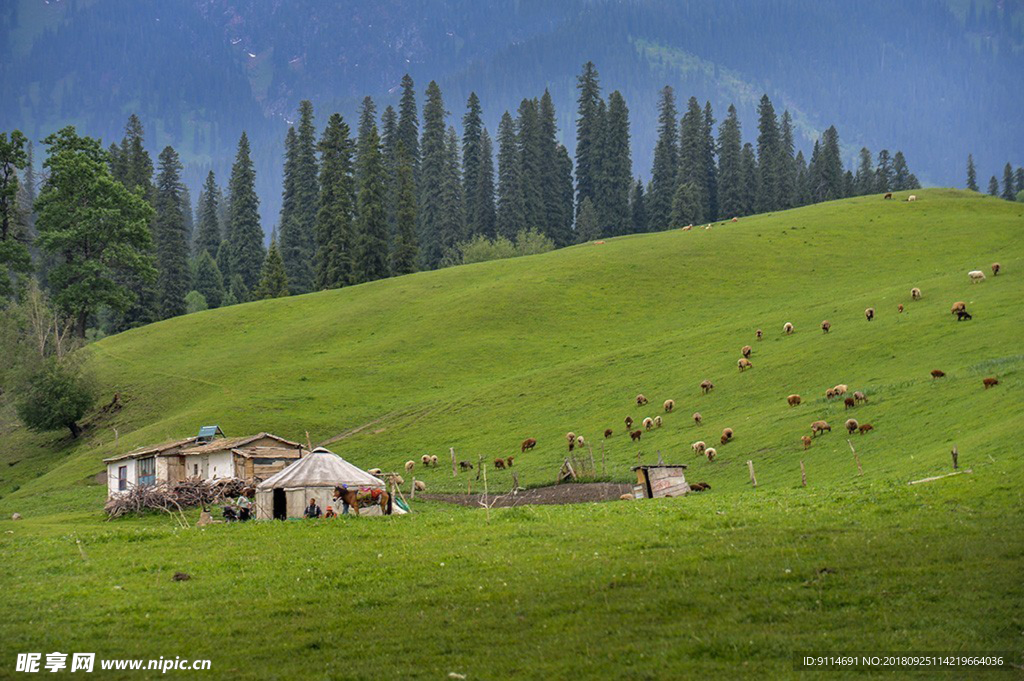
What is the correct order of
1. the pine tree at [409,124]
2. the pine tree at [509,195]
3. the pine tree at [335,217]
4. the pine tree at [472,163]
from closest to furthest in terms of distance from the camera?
1. the pine tree at [335,217]
2. the pine tree at [509,195]
3. the pine tree at [472,163]
4. the pine tree at [409,124]

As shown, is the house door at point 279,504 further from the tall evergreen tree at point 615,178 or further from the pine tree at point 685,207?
the tall evergreen tree at point 615,178

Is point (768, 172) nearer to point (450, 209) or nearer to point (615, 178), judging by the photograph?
point (615, 178)

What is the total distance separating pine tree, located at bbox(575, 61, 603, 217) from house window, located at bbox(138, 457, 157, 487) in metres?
104

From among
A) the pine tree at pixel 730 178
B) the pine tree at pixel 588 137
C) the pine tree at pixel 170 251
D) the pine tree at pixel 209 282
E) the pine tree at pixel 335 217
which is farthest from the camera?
the pine tree at pixel 588 137

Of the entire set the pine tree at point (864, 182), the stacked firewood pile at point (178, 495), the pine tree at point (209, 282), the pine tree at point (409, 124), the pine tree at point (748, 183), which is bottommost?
the stacked firewood pile at point (178, 495)

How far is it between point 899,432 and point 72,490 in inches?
1869

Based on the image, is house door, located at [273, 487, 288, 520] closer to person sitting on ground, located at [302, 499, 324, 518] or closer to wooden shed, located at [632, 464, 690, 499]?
person sitting on ground, located at [302, 499, 324, 518]

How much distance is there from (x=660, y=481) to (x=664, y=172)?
376 ft

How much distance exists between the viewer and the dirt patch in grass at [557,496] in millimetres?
47281

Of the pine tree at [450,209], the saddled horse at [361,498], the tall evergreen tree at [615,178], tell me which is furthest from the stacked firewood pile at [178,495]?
the tall evergreen tree at [615,178]

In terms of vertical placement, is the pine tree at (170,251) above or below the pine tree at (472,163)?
below

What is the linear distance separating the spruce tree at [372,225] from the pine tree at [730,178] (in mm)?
54335

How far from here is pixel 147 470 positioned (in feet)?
185

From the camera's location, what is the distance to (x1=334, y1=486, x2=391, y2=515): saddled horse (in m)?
39.5
